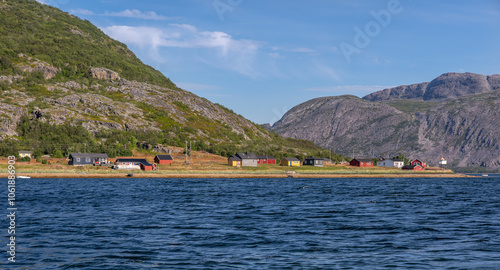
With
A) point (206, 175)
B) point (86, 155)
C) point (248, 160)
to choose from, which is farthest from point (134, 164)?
point (248, 160)

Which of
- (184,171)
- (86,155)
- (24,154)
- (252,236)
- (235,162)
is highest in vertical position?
(24,154)

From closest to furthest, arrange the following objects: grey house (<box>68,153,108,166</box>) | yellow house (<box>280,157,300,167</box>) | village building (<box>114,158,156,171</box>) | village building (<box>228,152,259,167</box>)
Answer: grey house (<box>68,153,108,166</box>) < village building (<box>114,158,156,171</box>) < village building (<box>228,152,259,167</box>) < yellow house (<box>280,157,300,167</box>)

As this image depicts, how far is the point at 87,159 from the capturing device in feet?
462

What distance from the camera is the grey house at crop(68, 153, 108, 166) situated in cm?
13862

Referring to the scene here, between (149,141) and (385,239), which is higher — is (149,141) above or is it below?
above

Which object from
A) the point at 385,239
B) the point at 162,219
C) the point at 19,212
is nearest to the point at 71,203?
the point at 19,212

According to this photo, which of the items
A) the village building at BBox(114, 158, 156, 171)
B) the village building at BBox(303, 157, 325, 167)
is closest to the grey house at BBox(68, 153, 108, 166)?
the village building at BBox(114, 158, 156, 171)

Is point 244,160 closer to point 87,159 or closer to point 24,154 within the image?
point 87,159

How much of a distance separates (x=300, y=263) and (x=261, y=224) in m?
14.9

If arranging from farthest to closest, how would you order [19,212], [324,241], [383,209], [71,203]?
[71,203] → [383,209] → [19,212] → [324,241]

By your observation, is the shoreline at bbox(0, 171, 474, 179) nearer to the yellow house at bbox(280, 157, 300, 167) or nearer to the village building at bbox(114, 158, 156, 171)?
the village building at bbox(114, 158, 156, 171)

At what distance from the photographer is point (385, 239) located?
31.7m

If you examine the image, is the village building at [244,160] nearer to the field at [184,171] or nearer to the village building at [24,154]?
the field at [184,171]

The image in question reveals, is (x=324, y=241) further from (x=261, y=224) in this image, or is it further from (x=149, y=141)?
(x=149, y=141)
